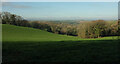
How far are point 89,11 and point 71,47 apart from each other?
134 cm

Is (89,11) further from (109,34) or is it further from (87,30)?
(109,34)

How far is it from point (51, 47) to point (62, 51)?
351mm

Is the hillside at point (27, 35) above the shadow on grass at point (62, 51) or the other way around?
above

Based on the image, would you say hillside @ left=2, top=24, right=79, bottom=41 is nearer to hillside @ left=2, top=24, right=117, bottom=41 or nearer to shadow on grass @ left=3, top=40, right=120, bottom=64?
hillside @ left=2, top=24, right=117, bottom=41

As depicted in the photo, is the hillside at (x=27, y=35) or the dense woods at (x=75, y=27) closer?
the hillside at (x=27, y=35)

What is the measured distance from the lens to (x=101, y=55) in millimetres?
3357

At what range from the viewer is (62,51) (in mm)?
3396

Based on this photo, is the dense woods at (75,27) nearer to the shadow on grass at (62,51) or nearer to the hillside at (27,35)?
the hillside at (27,35)

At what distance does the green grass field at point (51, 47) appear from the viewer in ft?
10.5

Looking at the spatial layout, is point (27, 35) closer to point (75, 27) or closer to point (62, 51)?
point (62, 51)

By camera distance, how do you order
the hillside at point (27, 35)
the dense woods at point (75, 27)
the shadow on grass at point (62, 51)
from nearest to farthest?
the shadow on grass at point (62, 51)
the hillside at point (27, 35)
the dense woods at point (75, 27)

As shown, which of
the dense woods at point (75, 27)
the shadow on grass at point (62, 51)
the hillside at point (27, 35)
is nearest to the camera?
the shadow on grass at point (62, 51)

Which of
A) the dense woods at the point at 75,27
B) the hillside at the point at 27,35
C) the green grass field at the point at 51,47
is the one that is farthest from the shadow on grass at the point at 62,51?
the dense woods at the point at 75,27

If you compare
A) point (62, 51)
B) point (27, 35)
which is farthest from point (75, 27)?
point (27, 35)
